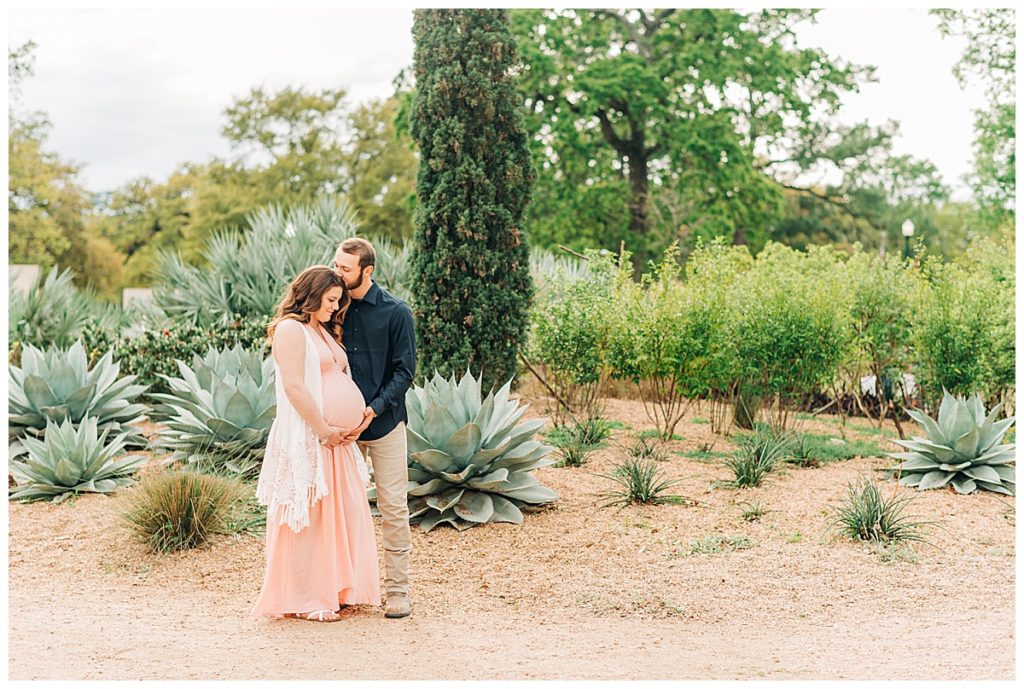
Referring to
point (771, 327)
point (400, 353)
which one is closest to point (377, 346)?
point (400, 353)

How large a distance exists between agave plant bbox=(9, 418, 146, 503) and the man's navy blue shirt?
11.6 ft

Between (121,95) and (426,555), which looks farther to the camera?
(121,95)

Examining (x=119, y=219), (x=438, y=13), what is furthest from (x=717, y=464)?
(x=119, y=219)

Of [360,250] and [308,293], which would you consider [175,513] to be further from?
[360,250]

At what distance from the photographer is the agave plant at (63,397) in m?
8.70

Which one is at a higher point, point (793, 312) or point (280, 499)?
point (793, 312)

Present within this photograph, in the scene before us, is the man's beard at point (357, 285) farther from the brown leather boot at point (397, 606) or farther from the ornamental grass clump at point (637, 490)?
Answer: the ornamental grass clump at point (637, 490)

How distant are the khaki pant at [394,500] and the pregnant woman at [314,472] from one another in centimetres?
10

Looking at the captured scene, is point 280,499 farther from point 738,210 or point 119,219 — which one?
point 119,219

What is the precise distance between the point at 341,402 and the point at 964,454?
5365 mm

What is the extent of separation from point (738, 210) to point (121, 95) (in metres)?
31.2

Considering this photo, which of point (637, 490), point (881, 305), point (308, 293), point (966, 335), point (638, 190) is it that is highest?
point (638, 190)

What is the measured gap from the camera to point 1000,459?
8000mm

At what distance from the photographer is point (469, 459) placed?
22.7ft
